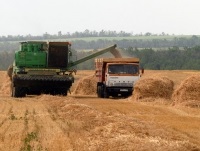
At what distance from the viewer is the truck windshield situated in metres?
39.7

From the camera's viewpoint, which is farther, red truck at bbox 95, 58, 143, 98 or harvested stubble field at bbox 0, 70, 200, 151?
red truck at bbox 95, 58, 143, 98

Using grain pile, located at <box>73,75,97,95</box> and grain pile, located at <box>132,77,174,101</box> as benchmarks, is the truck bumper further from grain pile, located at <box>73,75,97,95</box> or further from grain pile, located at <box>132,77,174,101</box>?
grain pile, located at <box>73,75,97,95</box>

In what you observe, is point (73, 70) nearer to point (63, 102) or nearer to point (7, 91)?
point (63, 102)

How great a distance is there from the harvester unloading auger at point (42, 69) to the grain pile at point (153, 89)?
5.13m

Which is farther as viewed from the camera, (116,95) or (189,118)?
(116,95)

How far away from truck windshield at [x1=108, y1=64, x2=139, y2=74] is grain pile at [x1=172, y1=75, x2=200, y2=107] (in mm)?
10626

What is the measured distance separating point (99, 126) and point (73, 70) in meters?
21.5

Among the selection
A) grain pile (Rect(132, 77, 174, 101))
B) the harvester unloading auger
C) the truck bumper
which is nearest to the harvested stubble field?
grain pile (Rect(132, 77, 174, 101))

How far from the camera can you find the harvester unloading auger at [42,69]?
38.4m

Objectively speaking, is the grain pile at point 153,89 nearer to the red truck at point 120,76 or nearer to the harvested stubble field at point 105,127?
the harvested stubble field at point 105,127

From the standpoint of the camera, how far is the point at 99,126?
18031 mm

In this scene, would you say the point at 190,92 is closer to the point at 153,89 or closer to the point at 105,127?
the point at 153,89

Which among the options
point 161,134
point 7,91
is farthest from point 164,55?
point 161,134

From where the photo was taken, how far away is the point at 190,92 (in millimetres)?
28312
